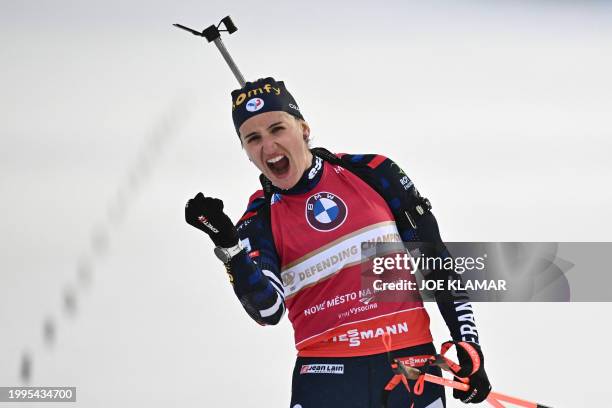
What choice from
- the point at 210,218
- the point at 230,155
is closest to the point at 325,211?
the point at 210,218

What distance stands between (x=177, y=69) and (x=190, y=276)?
7.19 feet

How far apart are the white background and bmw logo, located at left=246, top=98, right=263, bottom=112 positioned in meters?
1.55

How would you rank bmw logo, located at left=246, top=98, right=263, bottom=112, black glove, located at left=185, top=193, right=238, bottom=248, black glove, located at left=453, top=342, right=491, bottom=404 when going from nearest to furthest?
black glove, located at left=185, top=193, right=238, bottom=248 → black glove, located at left=453, top=342, right=491, bottom=404 → bmw logo, located at left=246, top=98, right=263, bottom=112

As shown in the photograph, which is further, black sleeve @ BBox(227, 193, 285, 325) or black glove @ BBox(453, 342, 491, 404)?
black glove @ BBox(453, 342, 491, 404)

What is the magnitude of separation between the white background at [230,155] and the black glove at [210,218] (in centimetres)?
163

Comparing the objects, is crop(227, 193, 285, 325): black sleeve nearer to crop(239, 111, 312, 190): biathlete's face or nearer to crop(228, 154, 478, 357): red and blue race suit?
crop(228, 154, 478, 357): red and blue race suit

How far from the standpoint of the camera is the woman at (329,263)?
10.8 ft

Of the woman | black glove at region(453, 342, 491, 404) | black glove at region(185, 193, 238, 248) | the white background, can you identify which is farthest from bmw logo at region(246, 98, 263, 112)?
the white background

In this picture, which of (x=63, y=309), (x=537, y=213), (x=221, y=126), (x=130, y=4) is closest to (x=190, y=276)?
(x=63, y=309)

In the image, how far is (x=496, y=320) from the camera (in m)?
4.88

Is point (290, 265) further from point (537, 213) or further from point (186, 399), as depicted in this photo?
point (537, 213)

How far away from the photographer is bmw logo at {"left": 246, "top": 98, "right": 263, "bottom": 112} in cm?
358

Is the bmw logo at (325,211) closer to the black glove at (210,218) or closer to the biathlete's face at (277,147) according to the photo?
the biathlete's face at (277,147)

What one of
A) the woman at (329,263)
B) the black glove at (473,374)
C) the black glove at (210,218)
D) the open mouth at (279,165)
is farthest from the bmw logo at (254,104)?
the black glove at (473,374)
